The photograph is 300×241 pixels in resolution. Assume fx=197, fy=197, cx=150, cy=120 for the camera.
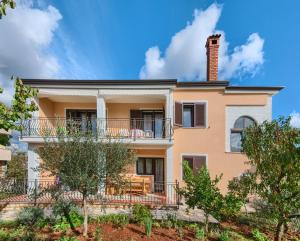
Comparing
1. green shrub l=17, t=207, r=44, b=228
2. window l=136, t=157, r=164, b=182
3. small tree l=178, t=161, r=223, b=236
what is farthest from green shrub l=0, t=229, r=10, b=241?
window l=136, t=157, r=164, b=182

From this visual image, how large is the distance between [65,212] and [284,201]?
7.69m

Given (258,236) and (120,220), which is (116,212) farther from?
(258,236)

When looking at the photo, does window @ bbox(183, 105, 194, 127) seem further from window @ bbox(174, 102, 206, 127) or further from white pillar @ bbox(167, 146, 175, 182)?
white pillar @ bbox(167, 146, 175, 182)

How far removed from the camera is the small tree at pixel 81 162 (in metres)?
6.31

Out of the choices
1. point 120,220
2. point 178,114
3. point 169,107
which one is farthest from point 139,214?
point 178,114

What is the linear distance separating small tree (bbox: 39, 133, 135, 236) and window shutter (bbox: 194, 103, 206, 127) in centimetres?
697

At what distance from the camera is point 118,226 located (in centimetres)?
764

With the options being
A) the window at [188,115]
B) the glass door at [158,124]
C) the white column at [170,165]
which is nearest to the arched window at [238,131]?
the window at [188,115]

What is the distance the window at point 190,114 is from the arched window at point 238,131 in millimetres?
1996

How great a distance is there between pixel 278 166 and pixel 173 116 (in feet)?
22.1

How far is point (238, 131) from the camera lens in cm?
1259

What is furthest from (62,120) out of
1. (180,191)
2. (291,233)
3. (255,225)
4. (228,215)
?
(291,233)

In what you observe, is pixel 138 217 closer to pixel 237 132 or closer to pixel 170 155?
pixel 170 155

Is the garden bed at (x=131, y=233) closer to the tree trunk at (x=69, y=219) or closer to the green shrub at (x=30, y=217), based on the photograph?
the tree trunk at (x=69, y=219)
